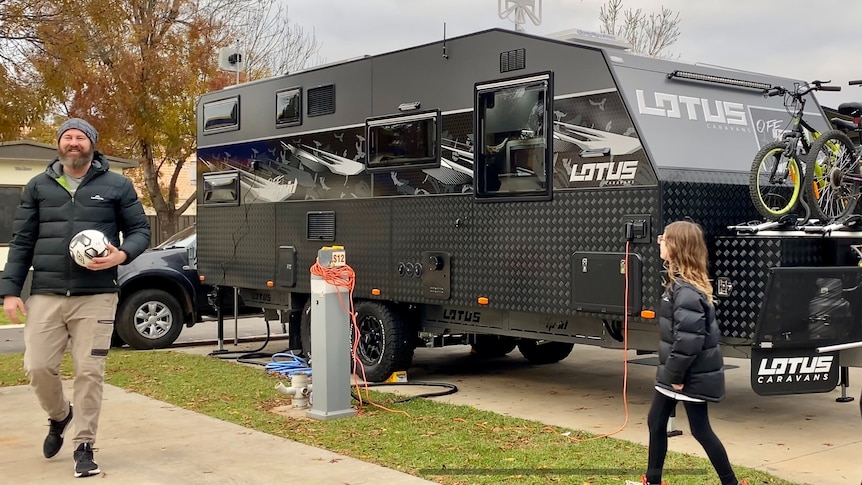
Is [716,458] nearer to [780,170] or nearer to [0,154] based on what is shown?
[780,170]

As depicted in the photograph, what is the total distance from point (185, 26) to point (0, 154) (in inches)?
185

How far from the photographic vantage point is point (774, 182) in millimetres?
6781

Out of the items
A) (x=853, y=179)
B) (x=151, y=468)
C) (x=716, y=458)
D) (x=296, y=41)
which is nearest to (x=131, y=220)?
(x=151, y=468)

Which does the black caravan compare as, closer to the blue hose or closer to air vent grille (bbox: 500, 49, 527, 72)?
air vent grille (bbox: 500, 49, 527, 72)

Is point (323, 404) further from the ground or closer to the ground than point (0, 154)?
closer to the ground

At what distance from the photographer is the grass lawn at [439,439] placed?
5.49m

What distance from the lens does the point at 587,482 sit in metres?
5.30

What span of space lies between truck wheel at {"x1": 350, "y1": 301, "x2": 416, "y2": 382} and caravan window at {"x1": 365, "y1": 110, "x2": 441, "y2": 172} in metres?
1.34

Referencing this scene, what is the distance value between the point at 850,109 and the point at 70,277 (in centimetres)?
610

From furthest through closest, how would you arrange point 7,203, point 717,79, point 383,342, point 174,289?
point 7,203, point 174,289, point 383,342, point 717,79

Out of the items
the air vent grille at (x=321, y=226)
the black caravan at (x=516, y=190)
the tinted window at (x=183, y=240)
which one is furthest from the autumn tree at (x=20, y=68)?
the air vent grille at (x=321, y=226)

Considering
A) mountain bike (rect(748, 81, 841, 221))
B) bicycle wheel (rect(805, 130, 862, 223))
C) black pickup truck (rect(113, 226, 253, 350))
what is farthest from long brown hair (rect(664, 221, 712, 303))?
black pickup truck (rect(113, 226, 253, 350))

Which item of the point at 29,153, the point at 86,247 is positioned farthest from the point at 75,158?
the point at 29,153

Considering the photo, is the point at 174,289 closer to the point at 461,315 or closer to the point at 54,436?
the point at 461,315
